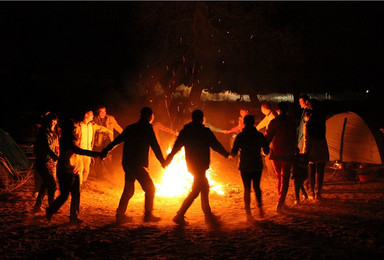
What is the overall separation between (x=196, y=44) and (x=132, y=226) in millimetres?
8384

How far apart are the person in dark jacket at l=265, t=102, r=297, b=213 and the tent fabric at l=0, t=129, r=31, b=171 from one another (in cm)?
750

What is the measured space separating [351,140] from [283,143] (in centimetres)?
636

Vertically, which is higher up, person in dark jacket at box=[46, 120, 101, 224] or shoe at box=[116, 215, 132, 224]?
person in dark jacket at box=[46, 120, 101, 224]

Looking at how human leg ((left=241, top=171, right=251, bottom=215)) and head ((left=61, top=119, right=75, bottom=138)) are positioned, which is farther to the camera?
human leg ((left=241, top=171, right=251, bottom=215))

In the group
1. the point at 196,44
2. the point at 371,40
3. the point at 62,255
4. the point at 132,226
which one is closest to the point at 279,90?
the point at 371,40

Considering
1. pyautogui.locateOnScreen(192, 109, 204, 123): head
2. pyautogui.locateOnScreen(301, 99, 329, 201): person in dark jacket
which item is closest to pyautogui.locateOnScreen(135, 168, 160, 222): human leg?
pyautogui.locateOnScreen(192, 109, 204, 123): head

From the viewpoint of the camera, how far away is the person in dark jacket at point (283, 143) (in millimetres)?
7270

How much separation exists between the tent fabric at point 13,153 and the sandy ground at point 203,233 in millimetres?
2585

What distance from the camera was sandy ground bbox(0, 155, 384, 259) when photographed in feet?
17.1

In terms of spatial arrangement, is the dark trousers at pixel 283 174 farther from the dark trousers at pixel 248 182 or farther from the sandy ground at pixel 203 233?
the dark trousers at pixel 248 182

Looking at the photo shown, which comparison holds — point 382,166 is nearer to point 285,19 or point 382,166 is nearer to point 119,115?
point 285,19

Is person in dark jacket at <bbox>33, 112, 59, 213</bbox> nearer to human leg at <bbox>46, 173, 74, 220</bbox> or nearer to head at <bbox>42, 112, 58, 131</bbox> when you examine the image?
head at <bbox>42, 112, 58, 131</bbox>

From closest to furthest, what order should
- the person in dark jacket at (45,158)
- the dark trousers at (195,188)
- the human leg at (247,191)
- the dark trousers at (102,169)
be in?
the dark trousers at (195,188) → the human leg at (247,191) → the person in dark jacket at (45,158) → the dark trousers at (102,169)

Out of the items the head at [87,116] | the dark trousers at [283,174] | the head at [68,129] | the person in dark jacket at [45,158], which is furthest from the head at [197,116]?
the head at [87,116]
